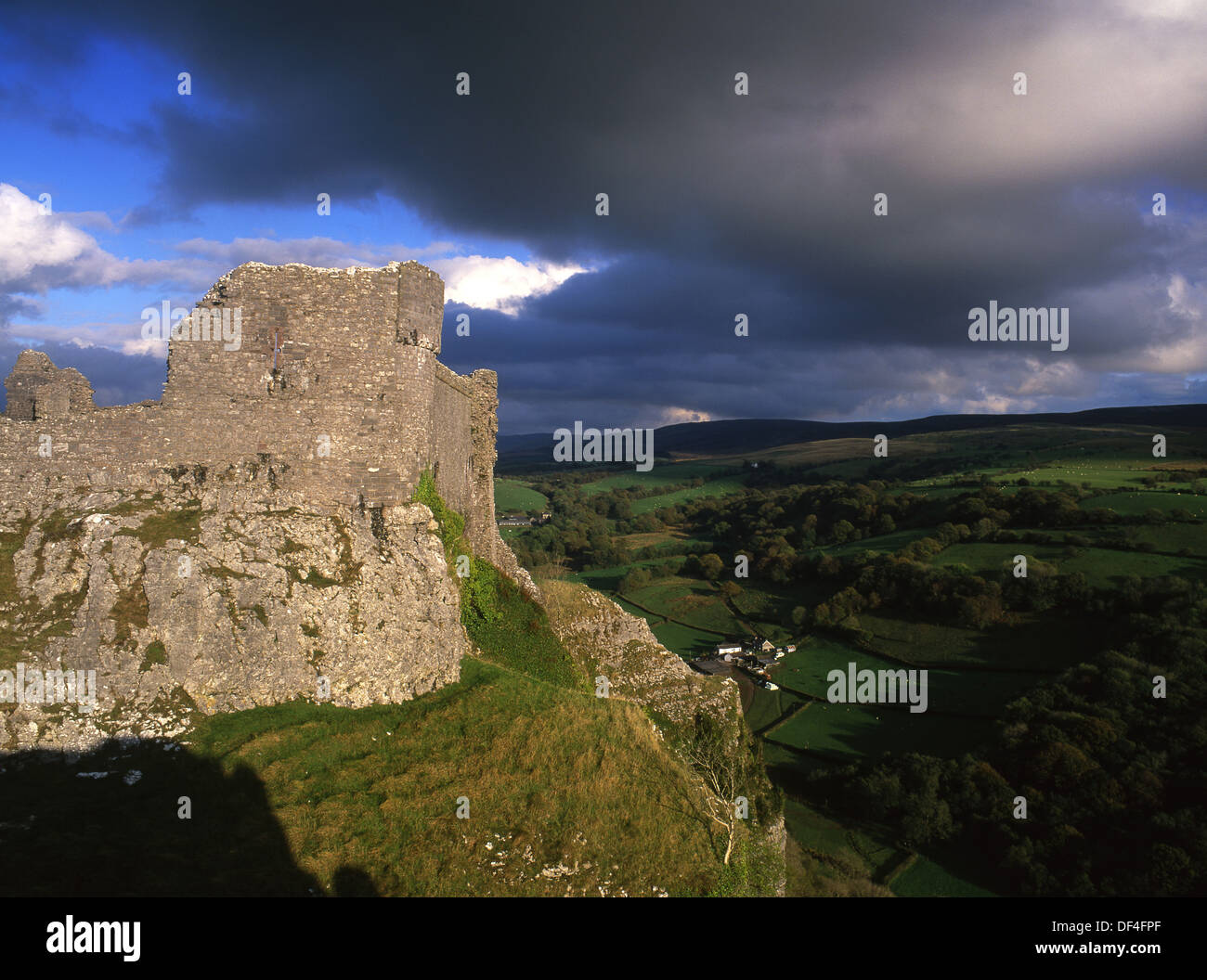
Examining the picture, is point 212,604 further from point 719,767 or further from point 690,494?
point 690,494

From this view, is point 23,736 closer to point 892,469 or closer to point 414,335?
point 414,335

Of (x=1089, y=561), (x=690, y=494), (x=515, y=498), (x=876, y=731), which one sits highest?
(x=690, y=494)

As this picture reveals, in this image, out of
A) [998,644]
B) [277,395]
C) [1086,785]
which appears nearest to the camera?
[277,395]

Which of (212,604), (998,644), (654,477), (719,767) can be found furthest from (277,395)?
(654,477)

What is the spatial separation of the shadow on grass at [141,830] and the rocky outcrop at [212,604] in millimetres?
653

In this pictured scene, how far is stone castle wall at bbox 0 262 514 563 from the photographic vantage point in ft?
48.3

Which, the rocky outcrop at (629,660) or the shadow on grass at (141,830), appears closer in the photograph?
the shadow on grass at (141,830)

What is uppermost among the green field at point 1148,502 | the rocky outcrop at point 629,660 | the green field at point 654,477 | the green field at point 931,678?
the green field at point 654,477

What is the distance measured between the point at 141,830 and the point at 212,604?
4.33 metres

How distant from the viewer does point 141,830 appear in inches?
359

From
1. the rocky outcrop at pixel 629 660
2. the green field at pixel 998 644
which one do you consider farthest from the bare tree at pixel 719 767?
the green field at pixel 998 644

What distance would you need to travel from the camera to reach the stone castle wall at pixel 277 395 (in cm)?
1471

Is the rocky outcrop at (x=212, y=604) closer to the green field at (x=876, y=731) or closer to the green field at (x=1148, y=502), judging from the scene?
the green field at (x=876, y=731)

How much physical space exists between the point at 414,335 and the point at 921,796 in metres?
38.2
